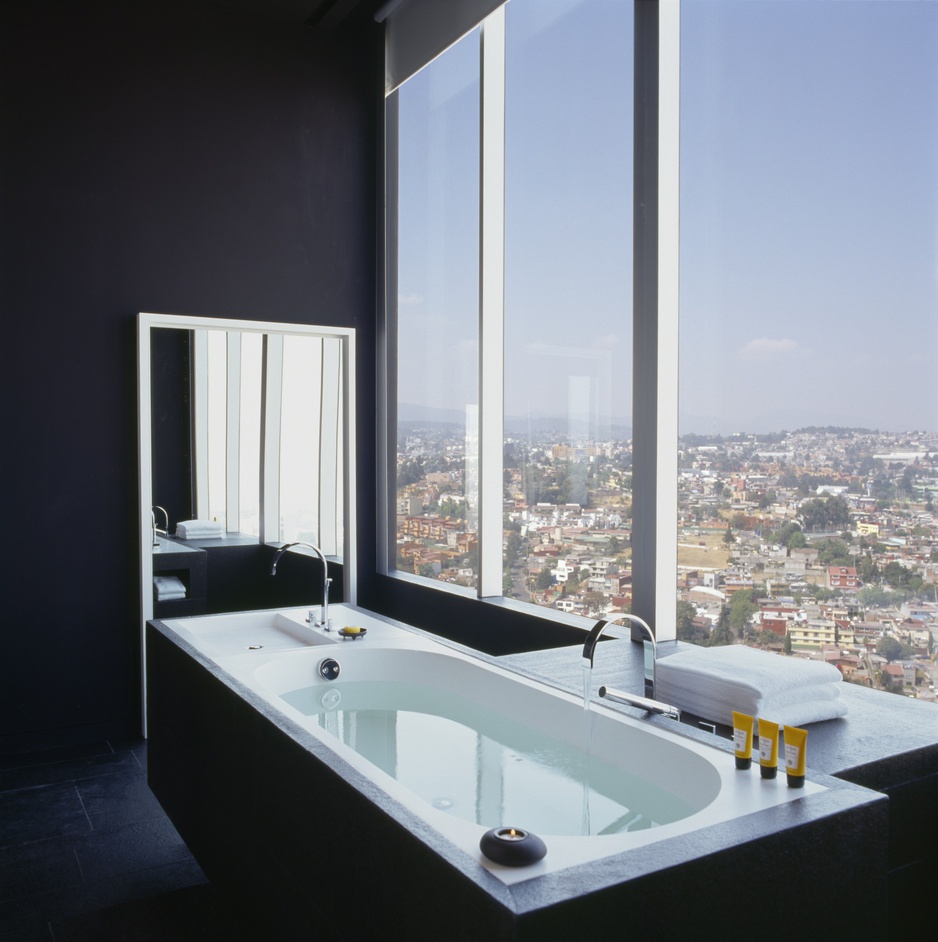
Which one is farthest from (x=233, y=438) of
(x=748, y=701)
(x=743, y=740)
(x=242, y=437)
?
(x=743, y=740)

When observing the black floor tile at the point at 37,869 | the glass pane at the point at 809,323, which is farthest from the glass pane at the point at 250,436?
the glass pane at the point at 809,323

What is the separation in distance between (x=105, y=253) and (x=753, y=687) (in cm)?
330

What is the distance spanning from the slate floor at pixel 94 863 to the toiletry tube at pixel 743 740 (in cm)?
144

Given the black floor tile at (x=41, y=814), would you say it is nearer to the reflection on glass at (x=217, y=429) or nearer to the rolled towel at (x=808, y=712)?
the reflection on glass at (x=217, y=429)

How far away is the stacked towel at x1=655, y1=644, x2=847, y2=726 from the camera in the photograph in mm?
1884

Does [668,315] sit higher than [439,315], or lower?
lower

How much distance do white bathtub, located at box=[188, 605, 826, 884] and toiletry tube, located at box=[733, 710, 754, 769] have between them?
0.10 ft

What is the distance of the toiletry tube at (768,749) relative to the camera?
5.04ft

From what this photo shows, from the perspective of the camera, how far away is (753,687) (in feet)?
6.20

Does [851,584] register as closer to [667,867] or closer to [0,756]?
[667,867]

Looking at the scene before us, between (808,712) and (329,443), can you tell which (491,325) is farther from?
(808,712)

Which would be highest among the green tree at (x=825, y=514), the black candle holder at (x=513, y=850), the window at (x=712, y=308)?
the window at (x=712, y=308)

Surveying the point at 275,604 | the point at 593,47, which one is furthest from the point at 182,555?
the point at 593,47

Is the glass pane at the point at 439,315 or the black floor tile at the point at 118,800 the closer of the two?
the black floor tile at the point at 118,800
